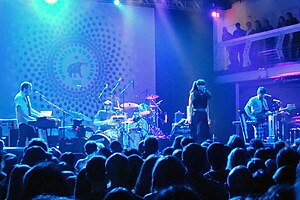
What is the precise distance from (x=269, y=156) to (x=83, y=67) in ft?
35.1

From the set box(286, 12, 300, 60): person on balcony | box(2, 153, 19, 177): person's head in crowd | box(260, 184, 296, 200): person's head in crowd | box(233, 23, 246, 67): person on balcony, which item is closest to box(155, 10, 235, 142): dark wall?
box(233, 23, 246, 67): person on balcony

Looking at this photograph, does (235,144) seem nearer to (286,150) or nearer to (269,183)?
(286,150)

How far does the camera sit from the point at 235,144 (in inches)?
247

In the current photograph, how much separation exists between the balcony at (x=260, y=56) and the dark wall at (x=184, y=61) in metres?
0.59

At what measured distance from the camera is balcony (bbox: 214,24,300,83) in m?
15.3

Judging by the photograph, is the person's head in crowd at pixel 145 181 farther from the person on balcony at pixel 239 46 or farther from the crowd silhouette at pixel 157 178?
the person on balcony at pixel 239 46

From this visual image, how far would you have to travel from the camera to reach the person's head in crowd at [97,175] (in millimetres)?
3611

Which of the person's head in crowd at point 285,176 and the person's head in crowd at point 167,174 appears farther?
the person's head in crowd at point 285,176

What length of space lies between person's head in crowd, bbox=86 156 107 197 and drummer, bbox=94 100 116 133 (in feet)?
29.8

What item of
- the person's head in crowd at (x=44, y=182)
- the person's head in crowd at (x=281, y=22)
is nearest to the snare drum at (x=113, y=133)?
the person's head in crowd at (x=281, y=22)

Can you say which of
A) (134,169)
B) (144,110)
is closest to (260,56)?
(144,110)

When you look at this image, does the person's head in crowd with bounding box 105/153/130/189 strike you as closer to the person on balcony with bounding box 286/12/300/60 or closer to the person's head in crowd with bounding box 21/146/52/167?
the person's head in crowd with bounding box 21/146/52/167

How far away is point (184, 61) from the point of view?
670 inches

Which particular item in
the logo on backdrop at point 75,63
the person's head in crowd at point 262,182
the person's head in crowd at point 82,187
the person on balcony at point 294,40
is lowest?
the person's head in crowd at point 82,187
